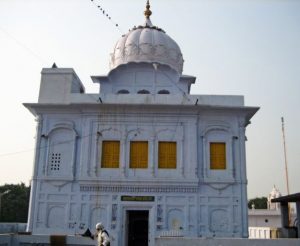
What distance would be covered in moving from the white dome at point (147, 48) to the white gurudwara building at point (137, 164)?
13.1ft

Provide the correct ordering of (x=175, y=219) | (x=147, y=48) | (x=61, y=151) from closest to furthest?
1. (x=175, y=219)
2. (x=61, y=151)
3. (x=147, y=48)

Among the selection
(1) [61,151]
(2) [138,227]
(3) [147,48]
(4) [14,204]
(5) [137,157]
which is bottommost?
(2) [138,227]

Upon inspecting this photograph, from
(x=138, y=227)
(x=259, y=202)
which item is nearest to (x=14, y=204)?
(x=138, y=227)

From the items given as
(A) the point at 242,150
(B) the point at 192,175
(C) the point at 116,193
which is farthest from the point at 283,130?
(C) the point at 116,193

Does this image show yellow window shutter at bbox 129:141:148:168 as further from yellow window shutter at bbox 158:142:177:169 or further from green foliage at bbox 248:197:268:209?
green foliage at bbox 248:197:268:209

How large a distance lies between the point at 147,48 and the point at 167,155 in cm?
817

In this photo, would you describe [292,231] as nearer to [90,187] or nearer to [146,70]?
[90,187]

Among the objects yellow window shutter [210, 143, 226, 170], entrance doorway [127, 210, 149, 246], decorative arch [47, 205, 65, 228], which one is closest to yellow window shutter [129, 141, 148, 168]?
entrance doorway [127, 210, 149, 246]

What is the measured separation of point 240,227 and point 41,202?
→ 1068cm

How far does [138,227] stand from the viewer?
68.3 feet

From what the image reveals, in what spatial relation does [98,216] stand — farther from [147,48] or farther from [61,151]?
[147,48]

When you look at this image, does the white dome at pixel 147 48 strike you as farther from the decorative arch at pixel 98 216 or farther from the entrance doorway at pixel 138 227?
the entrance doorway at pixel 138 227

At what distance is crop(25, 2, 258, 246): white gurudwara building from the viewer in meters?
19.5

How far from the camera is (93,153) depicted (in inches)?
800
